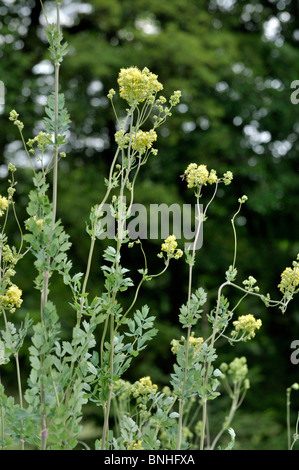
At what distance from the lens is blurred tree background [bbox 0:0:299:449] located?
8.52 meters

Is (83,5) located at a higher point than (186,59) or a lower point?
higher

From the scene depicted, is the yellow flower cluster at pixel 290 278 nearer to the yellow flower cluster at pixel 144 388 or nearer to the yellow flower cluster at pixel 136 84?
the yellow flower cluster at pixel 144 388

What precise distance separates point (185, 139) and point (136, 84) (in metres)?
7.51

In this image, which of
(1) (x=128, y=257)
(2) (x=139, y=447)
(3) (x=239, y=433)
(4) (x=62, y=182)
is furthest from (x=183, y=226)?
(2) (x=139, y=447)

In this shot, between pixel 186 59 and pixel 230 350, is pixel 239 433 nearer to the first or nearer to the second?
pixel 230 350

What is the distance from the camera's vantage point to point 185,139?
9.31 meters

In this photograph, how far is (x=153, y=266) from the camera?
30.1 feet

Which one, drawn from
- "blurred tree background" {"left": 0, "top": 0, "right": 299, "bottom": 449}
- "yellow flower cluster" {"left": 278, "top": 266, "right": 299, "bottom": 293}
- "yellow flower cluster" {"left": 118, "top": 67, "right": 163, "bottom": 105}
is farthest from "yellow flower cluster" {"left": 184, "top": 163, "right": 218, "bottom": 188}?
"blurred tree background" {"left": 0, "top": 0, "right": 299, "bottom": 449}

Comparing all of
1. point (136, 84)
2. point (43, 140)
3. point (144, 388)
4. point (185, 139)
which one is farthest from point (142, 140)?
point (185, 139)

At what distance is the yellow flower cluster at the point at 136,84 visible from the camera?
1867 millimetres

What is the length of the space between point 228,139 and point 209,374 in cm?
730

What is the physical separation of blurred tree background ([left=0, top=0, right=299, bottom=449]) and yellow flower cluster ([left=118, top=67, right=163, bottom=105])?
6.27m

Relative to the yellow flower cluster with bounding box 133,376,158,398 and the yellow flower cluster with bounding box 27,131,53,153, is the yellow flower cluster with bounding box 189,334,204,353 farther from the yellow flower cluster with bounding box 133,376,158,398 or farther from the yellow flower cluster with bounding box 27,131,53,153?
the yellow flower cluster with bounding box 27,131,53,153

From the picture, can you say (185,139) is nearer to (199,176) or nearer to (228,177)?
(228,177)
